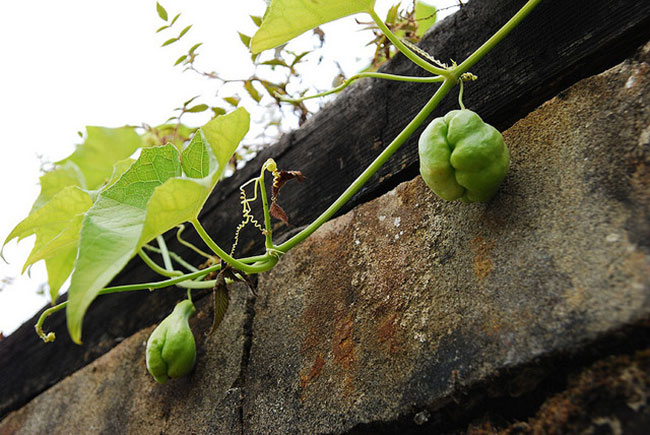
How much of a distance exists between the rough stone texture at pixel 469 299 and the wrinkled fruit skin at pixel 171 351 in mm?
62

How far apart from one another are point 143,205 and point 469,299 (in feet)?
1.76

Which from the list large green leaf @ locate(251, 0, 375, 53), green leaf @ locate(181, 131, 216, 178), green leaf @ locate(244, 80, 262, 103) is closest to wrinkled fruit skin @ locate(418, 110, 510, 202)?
large green leaf @ locate(251, 0, 375, 53)

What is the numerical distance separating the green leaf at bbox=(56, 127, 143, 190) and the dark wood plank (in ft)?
1.06

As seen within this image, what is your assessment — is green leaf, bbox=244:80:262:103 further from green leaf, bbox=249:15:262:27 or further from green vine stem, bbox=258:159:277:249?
green vine stem, bbox=258:159:277:249

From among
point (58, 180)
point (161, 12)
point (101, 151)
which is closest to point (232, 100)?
point (161, 12)

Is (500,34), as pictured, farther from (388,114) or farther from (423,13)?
(423,13)

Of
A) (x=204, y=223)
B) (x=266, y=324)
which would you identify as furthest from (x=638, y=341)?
(x=204, y=223)

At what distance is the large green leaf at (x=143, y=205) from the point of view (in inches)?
21.6

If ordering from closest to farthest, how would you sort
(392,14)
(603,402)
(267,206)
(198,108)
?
1. (603,402)
2. (267,206)
3. (392,14)
4. (198,108)

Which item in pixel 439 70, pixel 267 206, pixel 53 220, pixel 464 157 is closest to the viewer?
pixel 464 157

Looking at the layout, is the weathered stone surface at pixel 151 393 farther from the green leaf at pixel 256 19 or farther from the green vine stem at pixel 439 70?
the green leaf at pixel 256 19

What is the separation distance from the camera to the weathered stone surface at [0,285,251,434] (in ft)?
3.31

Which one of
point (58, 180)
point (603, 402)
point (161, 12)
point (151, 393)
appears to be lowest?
point (151, 393)

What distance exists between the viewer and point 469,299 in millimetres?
670
